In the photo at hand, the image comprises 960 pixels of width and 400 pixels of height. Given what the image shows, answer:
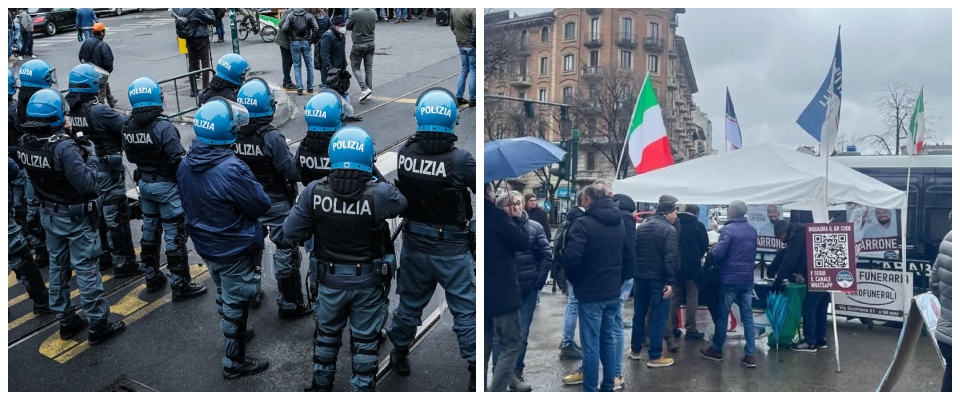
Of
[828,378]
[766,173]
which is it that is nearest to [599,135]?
[766,173]

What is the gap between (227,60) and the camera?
7.18 meters

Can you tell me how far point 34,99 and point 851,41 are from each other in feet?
16.4

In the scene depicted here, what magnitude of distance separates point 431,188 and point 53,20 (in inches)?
879

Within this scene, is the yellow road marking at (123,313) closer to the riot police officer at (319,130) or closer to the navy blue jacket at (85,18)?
the riot police officer at (319,130)

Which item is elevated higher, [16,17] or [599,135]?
[16,17]

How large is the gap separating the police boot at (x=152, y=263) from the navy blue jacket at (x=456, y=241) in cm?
262

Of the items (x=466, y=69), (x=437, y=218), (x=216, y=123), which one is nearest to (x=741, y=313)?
(x=437, y=218)

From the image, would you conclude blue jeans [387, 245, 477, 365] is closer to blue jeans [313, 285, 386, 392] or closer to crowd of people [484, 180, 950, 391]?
blue jeans [313, 285, 386, 392]

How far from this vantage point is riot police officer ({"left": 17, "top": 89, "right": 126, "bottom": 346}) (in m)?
5.64

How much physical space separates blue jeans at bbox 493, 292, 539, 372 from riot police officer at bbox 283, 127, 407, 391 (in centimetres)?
92

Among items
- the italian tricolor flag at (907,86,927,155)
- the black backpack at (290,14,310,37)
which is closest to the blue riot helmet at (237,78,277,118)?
the italian tricolor flag at (907,86,927,155)

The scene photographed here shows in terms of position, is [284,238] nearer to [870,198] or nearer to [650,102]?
[650,102]

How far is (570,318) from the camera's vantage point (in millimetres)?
4383

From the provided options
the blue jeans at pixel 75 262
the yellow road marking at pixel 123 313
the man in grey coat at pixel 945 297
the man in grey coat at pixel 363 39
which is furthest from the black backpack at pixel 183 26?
the man in grey coat at pixel 945 297
